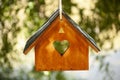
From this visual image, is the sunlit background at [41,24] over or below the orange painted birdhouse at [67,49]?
below

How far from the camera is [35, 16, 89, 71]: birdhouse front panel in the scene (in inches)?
63.9

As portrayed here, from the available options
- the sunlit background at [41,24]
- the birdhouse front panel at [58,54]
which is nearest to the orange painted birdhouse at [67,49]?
the birdhouse front panel at [58,54]

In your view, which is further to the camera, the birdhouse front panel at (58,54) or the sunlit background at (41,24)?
the sunlit background at (41,24)

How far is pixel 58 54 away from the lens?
1.64 meters

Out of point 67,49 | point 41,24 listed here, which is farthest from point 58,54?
point 41,24

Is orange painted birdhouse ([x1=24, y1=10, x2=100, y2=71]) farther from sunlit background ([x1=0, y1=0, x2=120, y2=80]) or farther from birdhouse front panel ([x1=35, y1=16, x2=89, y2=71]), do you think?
sunlit background ([x1=0, y1=0, x2=120, y2=80])

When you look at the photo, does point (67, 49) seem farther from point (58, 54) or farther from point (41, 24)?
point (41, 24)

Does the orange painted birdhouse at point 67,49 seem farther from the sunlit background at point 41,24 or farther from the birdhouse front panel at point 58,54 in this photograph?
the sunlit background at point 41,24

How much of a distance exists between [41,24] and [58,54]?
1040mm

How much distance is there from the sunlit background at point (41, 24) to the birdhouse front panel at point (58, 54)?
39.2 inches

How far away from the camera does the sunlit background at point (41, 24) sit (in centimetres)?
264

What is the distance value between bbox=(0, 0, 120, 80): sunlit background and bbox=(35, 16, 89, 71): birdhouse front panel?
1.00 meters

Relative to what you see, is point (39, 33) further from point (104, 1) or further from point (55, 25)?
point (104, 1)

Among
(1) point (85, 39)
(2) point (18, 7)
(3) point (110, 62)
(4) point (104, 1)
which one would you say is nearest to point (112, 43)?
(3) point (110, 62)
